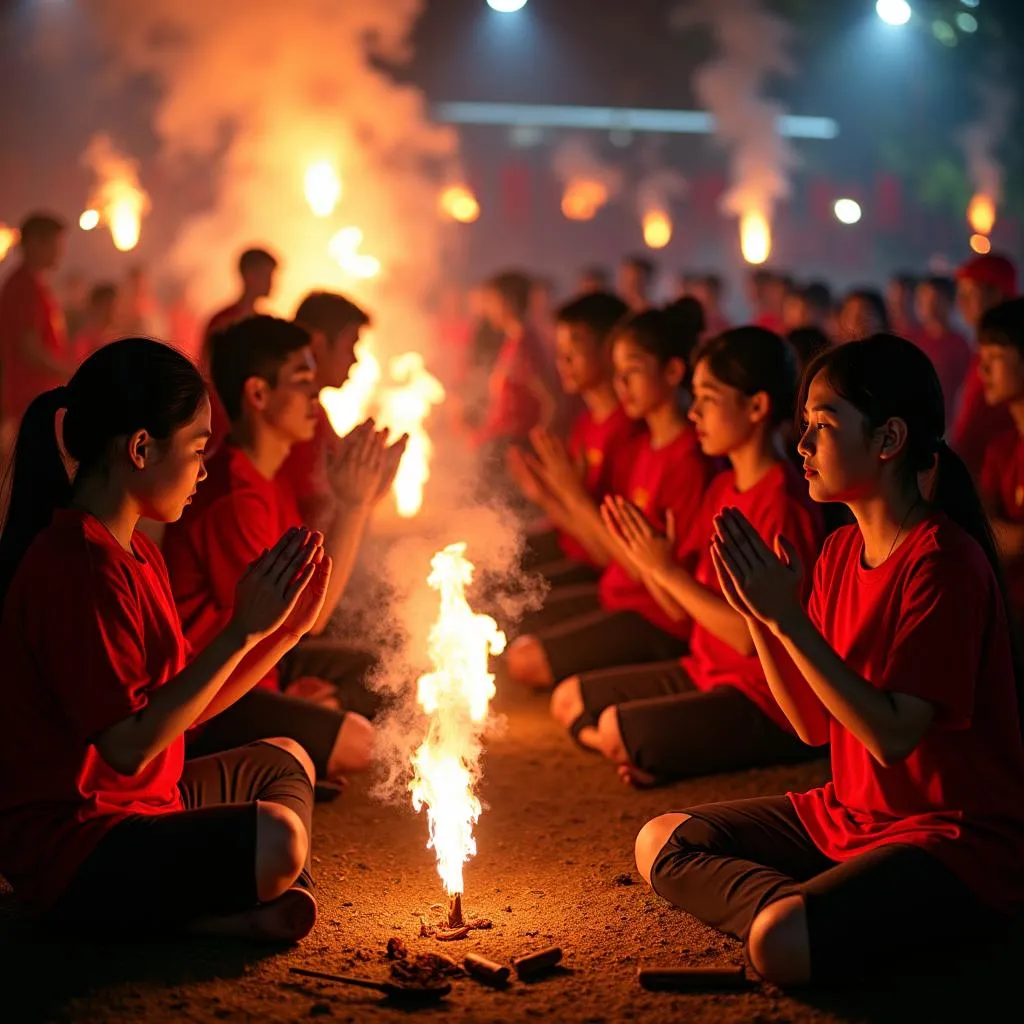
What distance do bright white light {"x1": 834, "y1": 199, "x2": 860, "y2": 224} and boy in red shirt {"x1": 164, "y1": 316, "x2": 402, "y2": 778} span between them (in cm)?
2158

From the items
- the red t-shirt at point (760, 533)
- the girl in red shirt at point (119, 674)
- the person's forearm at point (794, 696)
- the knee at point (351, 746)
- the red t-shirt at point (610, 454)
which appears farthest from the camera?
the red t-shirt at point (610, 454)

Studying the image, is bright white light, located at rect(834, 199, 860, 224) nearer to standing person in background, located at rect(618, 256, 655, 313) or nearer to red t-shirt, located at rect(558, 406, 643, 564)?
standing person in background, located at rect(618, 256, 655, 313)

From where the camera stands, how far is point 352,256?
45.1ft

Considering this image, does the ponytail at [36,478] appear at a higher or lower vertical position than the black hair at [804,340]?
lower

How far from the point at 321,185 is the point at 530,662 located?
8298mm

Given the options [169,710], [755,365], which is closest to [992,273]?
[755,365]

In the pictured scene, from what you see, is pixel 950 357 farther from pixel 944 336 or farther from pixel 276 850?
pixel 276 850

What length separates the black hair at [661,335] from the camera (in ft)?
19.0

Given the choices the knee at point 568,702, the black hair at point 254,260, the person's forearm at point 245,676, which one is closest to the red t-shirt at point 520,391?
the black hair at point 254,260

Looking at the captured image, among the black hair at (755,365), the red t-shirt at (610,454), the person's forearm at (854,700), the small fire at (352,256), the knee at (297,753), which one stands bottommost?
the knee at (297,753)

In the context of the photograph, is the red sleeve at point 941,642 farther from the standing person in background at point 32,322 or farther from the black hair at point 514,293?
the standing person in background at point 32,322

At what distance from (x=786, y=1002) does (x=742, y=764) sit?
1.88 meters

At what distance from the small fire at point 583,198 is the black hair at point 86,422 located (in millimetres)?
22784

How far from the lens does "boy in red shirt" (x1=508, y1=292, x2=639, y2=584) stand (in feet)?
21.8
